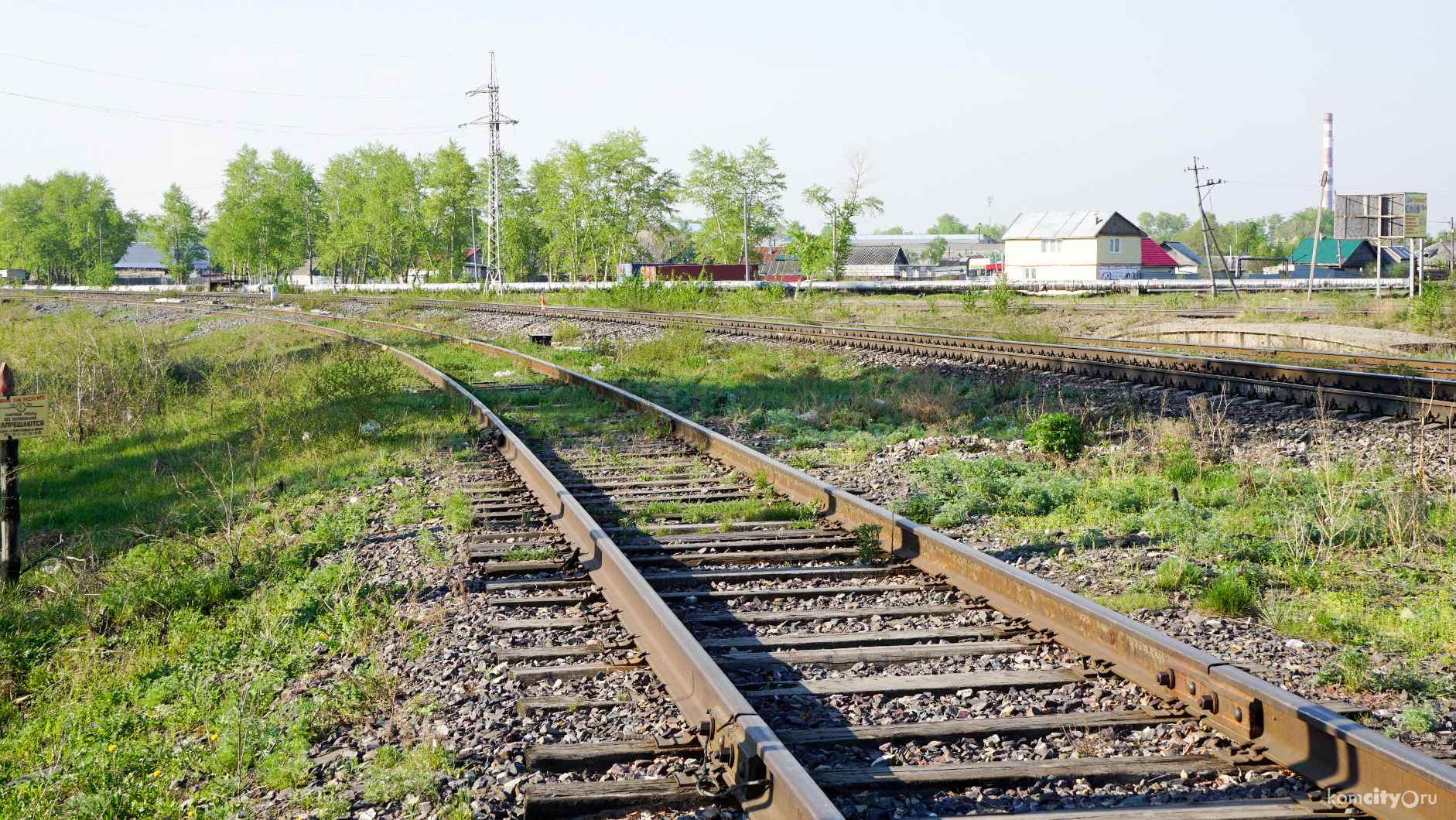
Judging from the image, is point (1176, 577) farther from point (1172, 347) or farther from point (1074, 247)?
point (1074, 247)

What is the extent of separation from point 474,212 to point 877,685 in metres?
88.0

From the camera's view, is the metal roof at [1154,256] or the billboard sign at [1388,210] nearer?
the billboard sign at [1388,210]

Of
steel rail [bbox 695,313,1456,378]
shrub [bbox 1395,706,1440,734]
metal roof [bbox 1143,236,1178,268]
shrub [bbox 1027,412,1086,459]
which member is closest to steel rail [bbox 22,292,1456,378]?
steel rail [bbox 695,313,1456,378]

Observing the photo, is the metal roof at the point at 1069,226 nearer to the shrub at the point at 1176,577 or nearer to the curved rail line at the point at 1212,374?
the curved rail line at the point at 1212,374

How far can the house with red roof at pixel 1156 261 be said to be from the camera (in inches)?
3354

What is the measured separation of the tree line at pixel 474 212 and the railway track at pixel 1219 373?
47852mm

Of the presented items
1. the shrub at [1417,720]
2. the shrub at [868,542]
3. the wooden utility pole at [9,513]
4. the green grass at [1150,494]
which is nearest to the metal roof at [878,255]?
the green grass at [1150,494]

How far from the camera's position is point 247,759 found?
166 inches

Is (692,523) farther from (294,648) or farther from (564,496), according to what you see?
(294,648)

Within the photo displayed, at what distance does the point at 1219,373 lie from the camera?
1378 centimetres

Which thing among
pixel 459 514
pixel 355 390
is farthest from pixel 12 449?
pixel 355 390

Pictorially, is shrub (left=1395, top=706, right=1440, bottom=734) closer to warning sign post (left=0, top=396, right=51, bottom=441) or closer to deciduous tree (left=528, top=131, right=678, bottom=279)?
warning sign post (left=0, top=396, right=51, bottom=441)

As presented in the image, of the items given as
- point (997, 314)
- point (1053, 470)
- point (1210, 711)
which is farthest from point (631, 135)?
point (1210, 711)

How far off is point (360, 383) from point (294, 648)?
887cm
